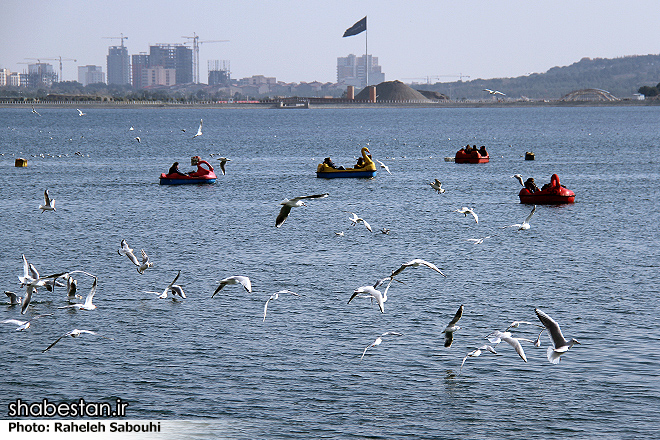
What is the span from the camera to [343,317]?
87.1ft

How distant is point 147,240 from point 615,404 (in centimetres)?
2768

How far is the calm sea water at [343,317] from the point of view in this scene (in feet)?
63.5

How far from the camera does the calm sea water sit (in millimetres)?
19344

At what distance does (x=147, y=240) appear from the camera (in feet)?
136

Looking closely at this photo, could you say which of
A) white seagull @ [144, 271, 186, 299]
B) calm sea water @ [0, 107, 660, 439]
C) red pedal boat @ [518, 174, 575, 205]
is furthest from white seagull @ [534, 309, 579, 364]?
red pedal boat @ [518, 174, 575, 205]

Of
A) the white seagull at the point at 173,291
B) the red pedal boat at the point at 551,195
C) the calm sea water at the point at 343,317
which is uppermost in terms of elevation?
the red pedal boat at the point at 551,195

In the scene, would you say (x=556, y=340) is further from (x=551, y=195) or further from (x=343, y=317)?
(x=551, y=195)

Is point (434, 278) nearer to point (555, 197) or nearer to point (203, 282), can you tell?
point (203, 282)

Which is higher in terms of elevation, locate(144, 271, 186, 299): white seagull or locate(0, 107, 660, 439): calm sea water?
locate(144, 271, 186, 299): white seagull

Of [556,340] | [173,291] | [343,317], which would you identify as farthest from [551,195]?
[556,340]

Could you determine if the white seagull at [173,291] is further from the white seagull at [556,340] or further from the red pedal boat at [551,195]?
the red pedal boat at [551,195]

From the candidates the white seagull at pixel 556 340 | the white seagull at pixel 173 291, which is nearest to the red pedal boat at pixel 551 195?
the white seagull at pixel 173 291

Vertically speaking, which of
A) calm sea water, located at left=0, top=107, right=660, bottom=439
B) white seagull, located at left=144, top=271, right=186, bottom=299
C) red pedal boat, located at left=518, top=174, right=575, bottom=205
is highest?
red pedal boat, located at left=518, top=174, right=575, bottom=205

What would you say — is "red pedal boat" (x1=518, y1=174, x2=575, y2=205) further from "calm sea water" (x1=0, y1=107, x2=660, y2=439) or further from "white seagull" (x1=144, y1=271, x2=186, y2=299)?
"white seagull" (x1=144, y1=271, x2=186, y2=299)
